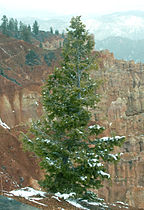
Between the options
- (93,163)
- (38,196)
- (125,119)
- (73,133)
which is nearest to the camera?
(38,196)

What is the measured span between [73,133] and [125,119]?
49239 millimetres

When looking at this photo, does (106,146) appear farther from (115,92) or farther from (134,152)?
(115,92)

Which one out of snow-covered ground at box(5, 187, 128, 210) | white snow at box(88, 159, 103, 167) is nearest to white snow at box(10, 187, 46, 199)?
snow-covered ground at box(5, 187, 128, 210)

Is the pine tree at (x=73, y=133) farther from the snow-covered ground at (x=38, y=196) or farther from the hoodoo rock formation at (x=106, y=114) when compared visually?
the hoodoo rock formation at (x=106, y=114)

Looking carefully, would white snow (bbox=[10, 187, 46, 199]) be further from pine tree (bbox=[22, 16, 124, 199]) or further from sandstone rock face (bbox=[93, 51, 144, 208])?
sandstone rock face (bbox=[93, 51, 144, 208])

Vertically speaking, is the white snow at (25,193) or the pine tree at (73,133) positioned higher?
the pine tree at (73,133)

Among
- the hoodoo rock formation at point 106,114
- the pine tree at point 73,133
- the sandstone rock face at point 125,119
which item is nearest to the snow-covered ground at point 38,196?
the pine tree at point 73,133

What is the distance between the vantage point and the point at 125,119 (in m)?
58.7

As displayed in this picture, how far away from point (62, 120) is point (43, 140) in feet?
4.07

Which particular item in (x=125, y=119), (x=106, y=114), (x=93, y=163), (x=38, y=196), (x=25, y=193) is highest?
(x=93, y=163)

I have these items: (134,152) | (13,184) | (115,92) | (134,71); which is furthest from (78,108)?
(134,71)

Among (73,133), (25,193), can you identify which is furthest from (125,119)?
(25,193)

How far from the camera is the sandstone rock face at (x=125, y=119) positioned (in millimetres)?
42281

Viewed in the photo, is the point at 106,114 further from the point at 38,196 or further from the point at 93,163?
the point at 38,196
